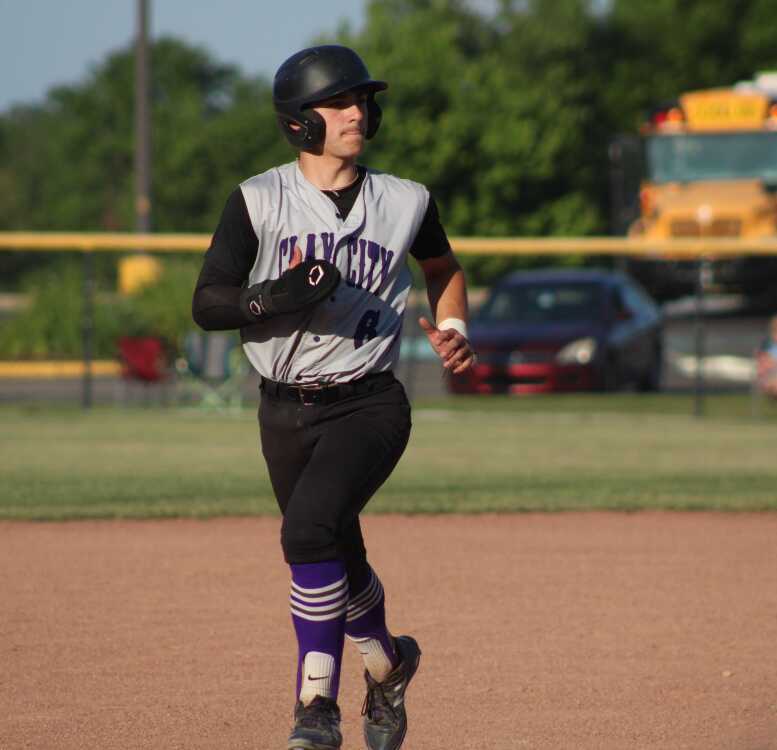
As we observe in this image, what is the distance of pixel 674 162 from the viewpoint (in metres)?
24.7

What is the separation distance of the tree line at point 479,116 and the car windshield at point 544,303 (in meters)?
6.59


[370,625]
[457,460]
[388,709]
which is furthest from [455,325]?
[457,460]

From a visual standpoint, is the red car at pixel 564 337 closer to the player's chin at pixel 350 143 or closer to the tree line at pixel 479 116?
the tree line at pixel 479 116

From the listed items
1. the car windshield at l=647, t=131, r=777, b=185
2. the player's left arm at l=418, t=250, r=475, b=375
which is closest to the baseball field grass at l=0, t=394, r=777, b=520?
the player's left arm at l=418, t=250, r=475, b=375

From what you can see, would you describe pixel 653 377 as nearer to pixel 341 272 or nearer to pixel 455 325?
pixel 455 325

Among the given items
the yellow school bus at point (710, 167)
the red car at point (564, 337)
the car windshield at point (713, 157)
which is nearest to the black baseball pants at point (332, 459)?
the red car at point (564, 337)

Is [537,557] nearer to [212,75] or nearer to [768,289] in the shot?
[768,289]

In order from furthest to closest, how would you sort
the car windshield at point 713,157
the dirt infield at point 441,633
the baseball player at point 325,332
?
1. the car windshield at point 713,157
2. the dirt infield at point 441,633
3. the baseball player at point 325,332

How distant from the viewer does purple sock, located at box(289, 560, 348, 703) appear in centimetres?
416

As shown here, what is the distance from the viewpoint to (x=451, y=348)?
4.38m

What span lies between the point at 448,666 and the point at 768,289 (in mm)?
17843

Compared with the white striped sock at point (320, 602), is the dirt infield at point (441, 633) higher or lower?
lower

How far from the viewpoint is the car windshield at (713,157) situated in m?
24.2

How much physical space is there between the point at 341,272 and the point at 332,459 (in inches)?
19.6
